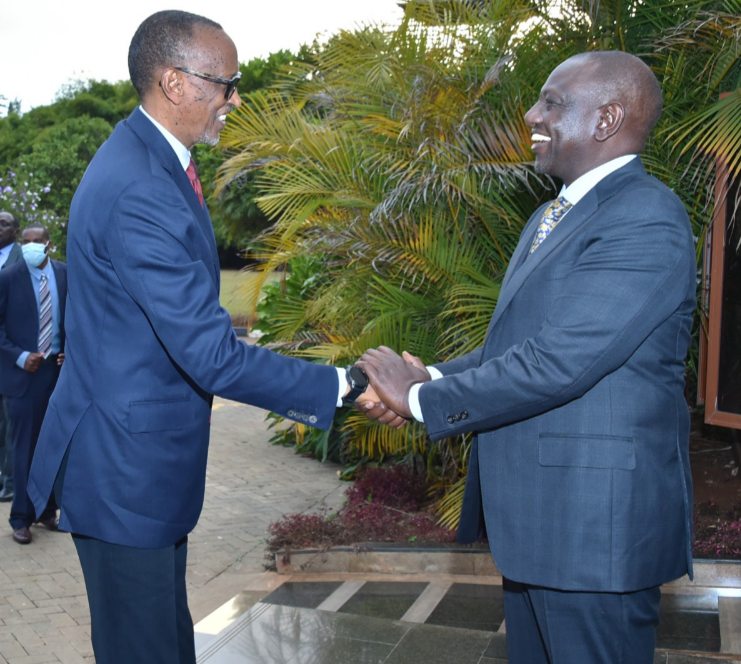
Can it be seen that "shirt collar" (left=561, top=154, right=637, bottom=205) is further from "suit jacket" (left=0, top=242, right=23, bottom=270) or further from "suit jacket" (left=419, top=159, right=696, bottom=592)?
"suit jacket" (left=0, top=242, right=23, bottom=270)

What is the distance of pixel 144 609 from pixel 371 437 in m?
3.73

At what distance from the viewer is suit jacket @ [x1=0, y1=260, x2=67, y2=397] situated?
21.3 ft

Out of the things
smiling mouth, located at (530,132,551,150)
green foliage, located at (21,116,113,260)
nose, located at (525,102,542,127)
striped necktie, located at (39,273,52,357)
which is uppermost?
green foliage, located at (21,116,113,260)

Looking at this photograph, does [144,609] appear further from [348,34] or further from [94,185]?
[348,34]

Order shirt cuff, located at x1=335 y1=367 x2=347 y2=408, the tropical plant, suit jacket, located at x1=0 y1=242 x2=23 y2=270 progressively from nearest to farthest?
shirt cuff, located at x1=335 y1=367 x2=347 y2=408 → the tropical plant → suit jacket, located at x1=0 y1=242 x2=23 y2=270

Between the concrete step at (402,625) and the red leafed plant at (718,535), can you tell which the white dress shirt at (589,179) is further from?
the red leafed plant at (718,535)

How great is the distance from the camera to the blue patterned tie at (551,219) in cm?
262

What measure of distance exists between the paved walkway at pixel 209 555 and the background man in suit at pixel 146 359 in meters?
2.14

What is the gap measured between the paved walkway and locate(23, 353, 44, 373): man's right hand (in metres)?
1.30

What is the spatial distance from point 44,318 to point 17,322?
0.71 ft

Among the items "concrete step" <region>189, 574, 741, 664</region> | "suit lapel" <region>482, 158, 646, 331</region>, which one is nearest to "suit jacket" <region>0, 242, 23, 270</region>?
"concrete step" <region>189, 574, 741, 664</region>

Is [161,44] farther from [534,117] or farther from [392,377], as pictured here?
[392,377]

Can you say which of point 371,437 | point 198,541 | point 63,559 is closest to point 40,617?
point 63,559

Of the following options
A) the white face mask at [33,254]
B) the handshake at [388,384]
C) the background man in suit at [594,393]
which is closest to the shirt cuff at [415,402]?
the handshake at [388,384]
